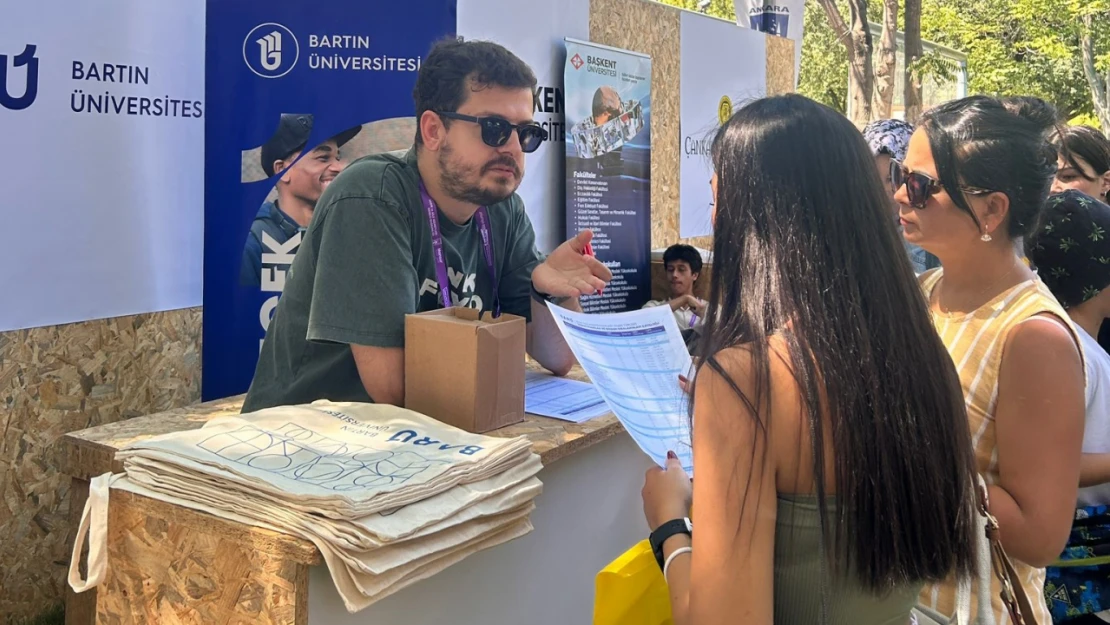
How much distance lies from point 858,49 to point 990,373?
514 inches

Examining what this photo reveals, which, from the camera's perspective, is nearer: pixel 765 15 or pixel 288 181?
pixel 288 181

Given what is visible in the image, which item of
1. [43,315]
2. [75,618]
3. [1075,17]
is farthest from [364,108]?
[1075,17]

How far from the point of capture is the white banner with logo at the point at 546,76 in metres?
5.18

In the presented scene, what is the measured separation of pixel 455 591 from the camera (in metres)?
1.68

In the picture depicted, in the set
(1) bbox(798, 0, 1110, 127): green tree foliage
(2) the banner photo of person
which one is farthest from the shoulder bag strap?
(1) bbox(798, 0, 1110, 127): green tree foliage

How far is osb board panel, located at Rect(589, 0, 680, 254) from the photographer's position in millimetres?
6141

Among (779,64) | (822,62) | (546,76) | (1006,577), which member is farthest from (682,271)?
(822,62)

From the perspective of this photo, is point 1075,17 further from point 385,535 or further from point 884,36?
point 385,535

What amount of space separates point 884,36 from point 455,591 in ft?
44.5

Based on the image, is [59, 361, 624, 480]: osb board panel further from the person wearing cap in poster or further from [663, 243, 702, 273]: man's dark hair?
[663, 243, 702, 273]: man's dark hair

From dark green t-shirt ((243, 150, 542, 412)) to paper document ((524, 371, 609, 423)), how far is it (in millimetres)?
272

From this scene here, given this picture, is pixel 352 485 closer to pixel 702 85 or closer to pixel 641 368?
pixel 641 368

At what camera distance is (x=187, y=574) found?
4.86ft

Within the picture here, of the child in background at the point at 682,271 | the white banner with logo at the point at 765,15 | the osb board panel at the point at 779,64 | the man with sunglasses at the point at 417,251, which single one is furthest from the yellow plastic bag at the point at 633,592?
the white banner with logo at the point at 765,15
